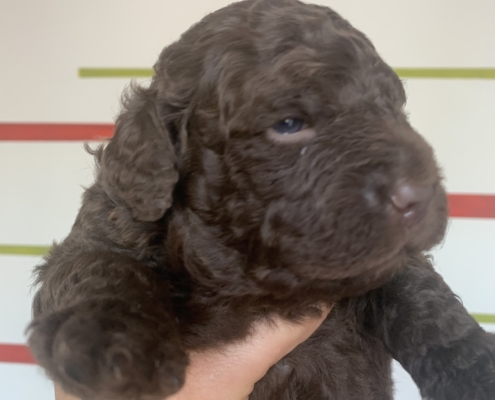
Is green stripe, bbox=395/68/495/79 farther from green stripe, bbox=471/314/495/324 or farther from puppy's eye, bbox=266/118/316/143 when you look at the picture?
puppy's eye, bbox=266/118/316/143

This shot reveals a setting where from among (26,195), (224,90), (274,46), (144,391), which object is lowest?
(26,195)

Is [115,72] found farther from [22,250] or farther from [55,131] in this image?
[22,250]

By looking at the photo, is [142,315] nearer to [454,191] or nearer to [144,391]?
[144,391]

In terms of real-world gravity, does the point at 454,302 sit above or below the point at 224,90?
below

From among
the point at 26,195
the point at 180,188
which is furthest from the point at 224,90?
the point at 26,195

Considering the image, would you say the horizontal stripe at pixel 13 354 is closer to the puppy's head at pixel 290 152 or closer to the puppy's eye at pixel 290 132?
the puppy's head at pixel 290 152

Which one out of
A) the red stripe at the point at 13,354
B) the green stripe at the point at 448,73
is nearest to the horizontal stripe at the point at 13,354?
the red stripe at the point at 13,354

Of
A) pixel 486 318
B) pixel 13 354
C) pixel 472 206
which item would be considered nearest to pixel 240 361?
pixel 472 206
